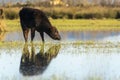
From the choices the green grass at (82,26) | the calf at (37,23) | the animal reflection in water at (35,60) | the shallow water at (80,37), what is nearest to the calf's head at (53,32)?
the calf at (37,23)

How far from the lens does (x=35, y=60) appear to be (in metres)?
16.3

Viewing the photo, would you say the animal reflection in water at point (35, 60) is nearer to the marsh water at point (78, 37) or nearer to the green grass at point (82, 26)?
the marsh water at point (78, 37)

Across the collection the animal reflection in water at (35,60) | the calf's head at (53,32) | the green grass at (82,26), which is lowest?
the green grass at (82,26)

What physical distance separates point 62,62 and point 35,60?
1038mm

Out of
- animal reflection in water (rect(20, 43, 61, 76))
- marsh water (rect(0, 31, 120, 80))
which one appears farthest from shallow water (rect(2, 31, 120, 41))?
animal reflection in water (rect(20, 43, 61, 76))

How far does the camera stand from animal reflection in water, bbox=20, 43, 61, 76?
14179 millimetres

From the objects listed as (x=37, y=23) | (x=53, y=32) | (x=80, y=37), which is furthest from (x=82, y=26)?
(x=37, y=23)

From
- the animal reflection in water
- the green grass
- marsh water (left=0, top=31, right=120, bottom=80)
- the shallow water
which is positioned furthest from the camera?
the green grass

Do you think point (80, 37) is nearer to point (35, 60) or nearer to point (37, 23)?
point (37, 23)

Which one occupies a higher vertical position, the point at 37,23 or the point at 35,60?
the point at 35,60

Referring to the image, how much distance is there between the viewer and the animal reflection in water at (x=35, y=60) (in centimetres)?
1418

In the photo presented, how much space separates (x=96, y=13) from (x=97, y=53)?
2753 centimetres

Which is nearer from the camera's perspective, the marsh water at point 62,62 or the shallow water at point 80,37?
the marsh water at point 62,62

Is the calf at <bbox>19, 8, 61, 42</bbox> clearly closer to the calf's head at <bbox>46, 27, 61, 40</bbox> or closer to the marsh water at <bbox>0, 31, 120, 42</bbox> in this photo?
the calf's head at <bbox>46, 27, 61, 40</bbox>
